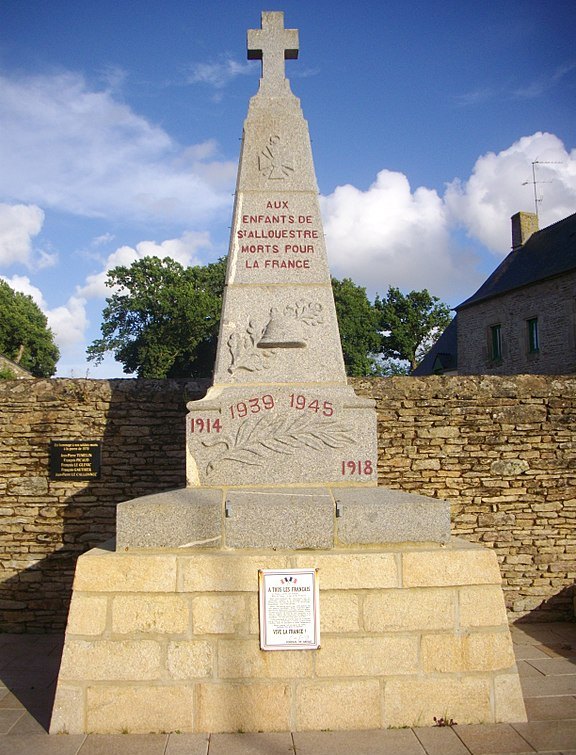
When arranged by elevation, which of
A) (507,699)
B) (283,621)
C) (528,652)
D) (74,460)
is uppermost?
(74,460)

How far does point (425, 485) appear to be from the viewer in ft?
20.0

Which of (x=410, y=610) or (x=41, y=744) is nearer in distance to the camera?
(x=41, y=744)

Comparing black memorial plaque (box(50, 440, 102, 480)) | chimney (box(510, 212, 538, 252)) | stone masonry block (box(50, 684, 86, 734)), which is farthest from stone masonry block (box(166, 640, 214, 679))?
chimney (box(510, 212, 538, 252))

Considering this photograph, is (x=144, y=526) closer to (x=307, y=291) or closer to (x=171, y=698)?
(x=171, y=698)

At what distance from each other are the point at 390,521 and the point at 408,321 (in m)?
36.0

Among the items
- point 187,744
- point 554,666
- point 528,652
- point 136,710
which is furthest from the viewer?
point 528,652

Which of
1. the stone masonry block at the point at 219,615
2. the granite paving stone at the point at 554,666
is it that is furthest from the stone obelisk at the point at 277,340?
the granite paving stone at the point at 554,666

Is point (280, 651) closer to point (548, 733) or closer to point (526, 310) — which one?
point (548, 733)

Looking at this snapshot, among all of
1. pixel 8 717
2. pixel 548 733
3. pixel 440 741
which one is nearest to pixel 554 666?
pixel 548 733

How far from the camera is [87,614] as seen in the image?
3.19 metres

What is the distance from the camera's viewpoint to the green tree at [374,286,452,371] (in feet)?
125

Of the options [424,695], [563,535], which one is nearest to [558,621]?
[563,535]

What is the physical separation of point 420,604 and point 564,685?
1.69 m

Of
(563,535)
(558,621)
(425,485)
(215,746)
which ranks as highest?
(425,485)
